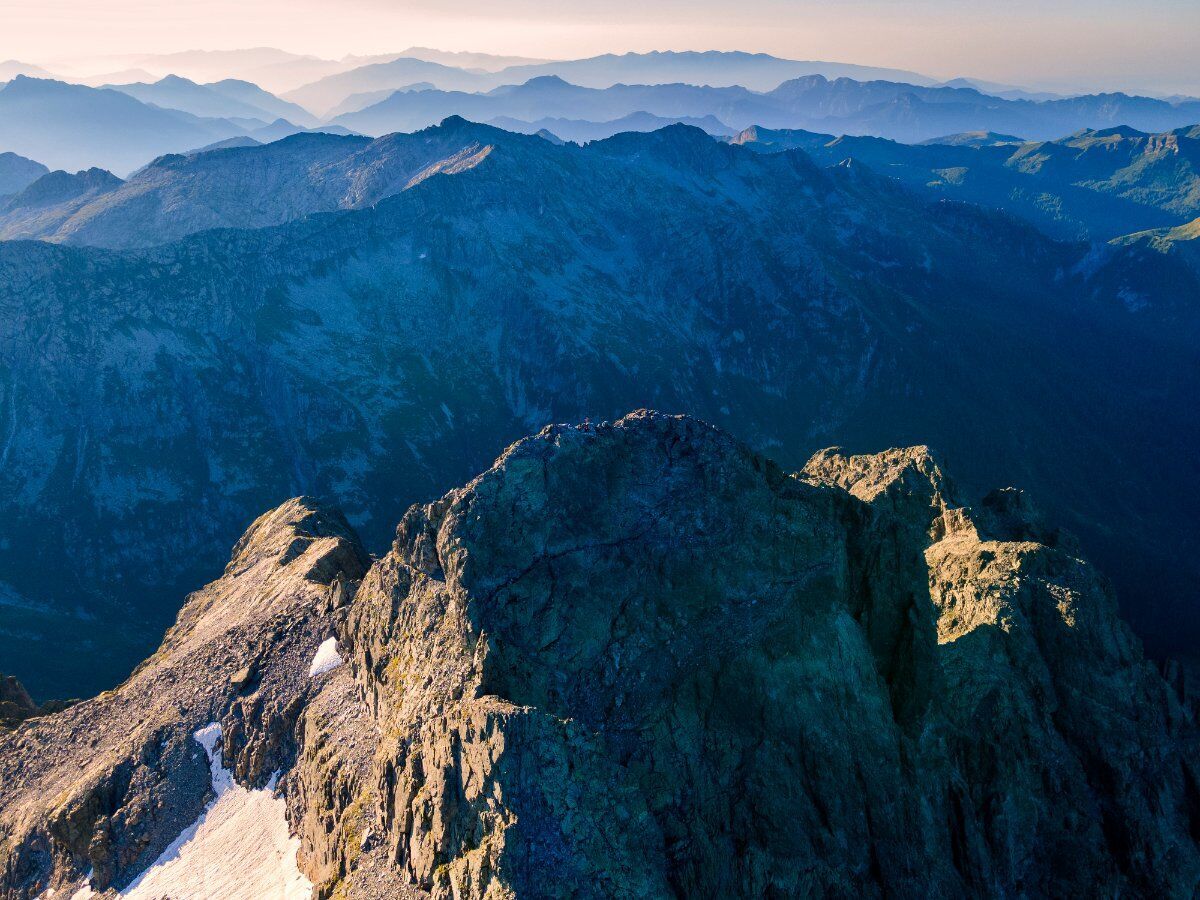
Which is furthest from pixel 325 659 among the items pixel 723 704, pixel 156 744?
pixel 723 704

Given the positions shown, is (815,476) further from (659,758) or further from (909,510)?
(659,758)

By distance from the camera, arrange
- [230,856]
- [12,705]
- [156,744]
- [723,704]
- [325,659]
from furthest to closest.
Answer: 1. [12,705]
2. [156,744]
3. [325,659]
4. [230,856]
5. [723,704]

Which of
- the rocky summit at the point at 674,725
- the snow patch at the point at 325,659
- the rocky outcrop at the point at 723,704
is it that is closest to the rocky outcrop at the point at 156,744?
the rocky summit at the point at 674,725

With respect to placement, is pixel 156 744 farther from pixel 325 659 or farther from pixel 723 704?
pixel 723 704

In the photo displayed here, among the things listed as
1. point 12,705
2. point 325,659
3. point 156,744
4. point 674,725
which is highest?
point 674,725

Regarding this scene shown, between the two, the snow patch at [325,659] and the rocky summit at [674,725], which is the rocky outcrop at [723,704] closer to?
the rocky summit at [674,725]
